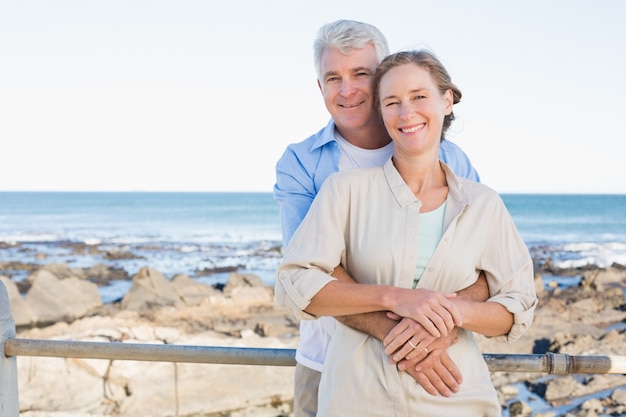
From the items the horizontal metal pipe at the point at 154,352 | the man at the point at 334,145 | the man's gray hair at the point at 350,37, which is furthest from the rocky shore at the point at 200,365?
the man's gray hair at the point at 350,37

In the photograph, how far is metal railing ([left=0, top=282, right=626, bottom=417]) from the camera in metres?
2.49

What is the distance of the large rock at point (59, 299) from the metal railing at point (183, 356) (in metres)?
8.69

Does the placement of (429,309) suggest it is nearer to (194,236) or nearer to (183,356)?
(183,356)

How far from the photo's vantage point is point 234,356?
8.33ft

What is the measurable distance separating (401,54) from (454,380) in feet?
3.26

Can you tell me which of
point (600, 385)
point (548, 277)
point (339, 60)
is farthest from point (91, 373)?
point (548, 277)

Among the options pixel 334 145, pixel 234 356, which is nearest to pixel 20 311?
pixel 234 356

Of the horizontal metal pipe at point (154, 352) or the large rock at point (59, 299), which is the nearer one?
the horizontal metal pipe at point (154, 352)

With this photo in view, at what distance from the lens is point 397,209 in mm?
2104

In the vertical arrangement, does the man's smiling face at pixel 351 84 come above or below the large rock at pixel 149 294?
above

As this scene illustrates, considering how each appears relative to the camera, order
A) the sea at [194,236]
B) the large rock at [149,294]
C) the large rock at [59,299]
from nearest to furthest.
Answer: the large rock at [59,299], the large rock at [149,294], the sea at [194,236]

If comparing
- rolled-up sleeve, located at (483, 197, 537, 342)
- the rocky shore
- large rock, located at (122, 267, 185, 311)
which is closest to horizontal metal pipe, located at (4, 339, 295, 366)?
rolled-up sleeve, located at (483, 197, 537, 342)

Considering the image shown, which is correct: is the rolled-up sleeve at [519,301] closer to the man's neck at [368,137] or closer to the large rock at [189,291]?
the man's neck at [368,137]

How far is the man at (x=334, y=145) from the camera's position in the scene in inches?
96.3
